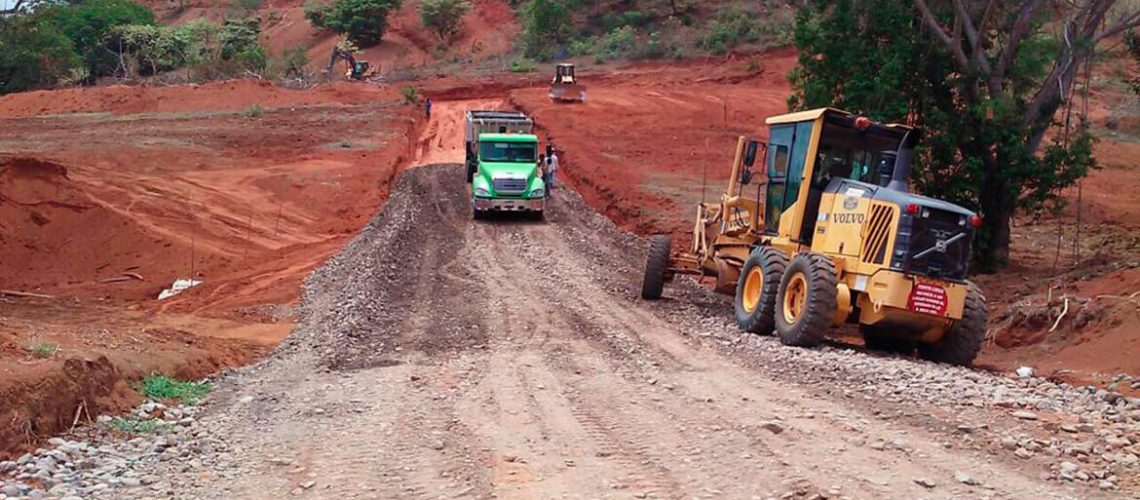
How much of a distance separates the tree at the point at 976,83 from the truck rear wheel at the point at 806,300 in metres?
7.16

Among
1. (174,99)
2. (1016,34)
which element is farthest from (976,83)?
(174,99)

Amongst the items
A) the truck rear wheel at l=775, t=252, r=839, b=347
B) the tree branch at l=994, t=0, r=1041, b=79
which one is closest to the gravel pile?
the truck rear wheel at l=775, t=252, r=839, b=347

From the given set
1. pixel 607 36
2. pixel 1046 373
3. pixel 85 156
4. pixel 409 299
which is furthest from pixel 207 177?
pixel 607 36

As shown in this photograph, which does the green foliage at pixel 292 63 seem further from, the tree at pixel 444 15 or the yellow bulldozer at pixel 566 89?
the yellow bulldozer at pixel 566 89

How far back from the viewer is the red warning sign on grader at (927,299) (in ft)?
37.7

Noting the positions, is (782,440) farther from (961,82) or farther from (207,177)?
(207,177)

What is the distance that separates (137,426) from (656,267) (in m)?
9.26

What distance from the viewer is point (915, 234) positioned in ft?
37.7

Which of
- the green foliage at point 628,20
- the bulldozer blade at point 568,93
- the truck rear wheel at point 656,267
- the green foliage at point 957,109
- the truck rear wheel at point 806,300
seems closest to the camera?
the truck rear wheel at point 806,300

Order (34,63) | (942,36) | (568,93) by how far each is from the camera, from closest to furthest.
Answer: (942,36), (568,93), (34,63)

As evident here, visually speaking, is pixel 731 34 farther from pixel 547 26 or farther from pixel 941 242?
pixel 941 242

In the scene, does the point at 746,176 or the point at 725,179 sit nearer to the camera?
the point at 746,176

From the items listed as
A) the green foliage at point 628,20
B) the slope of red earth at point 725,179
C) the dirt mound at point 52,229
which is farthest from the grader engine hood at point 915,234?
the green foliage at point 628,20

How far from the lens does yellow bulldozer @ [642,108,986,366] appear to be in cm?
1159
